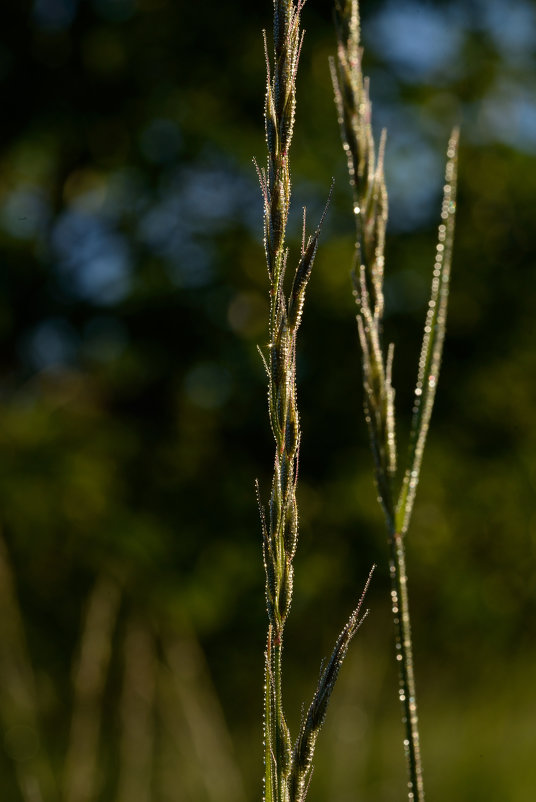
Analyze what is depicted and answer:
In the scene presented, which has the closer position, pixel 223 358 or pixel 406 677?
pixel 406 677

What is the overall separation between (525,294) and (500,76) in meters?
0.81

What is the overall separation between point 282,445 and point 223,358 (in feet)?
6.56

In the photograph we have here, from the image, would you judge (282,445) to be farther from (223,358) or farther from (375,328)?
(223,358)

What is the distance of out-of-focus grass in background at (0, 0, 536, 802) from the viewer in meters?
2.23

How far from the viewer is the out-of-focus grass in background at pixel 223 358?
7.33 ft

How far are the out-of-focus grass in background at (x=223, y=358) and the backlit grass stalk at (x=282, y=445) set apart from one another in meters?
1.75

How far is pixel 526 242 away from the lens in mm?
2359

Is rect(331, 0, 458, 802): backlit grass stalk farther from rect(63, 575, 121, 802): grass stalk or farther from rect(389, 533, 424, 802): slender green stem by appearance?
rect(63, 575, 121, 802): grass stalk

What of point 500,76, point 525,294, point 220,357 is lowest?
point 220,357

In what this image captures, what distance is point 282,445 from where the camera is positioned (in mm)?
291

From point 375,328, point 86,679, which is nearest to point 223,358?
point 86,679

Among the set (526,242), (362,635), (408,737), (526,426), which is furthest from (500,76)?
(408,737)

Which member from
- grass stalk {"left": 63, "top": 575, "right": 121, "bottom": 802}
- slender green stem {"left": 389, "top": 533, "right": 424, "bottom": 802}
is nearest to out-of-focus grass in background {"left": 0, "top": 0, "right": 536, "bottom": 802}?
grass stalk {"left": 63, "top": 575, "right": 121, "bottom": 802}

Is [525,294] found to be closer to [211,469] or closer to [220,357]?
[220,357]
